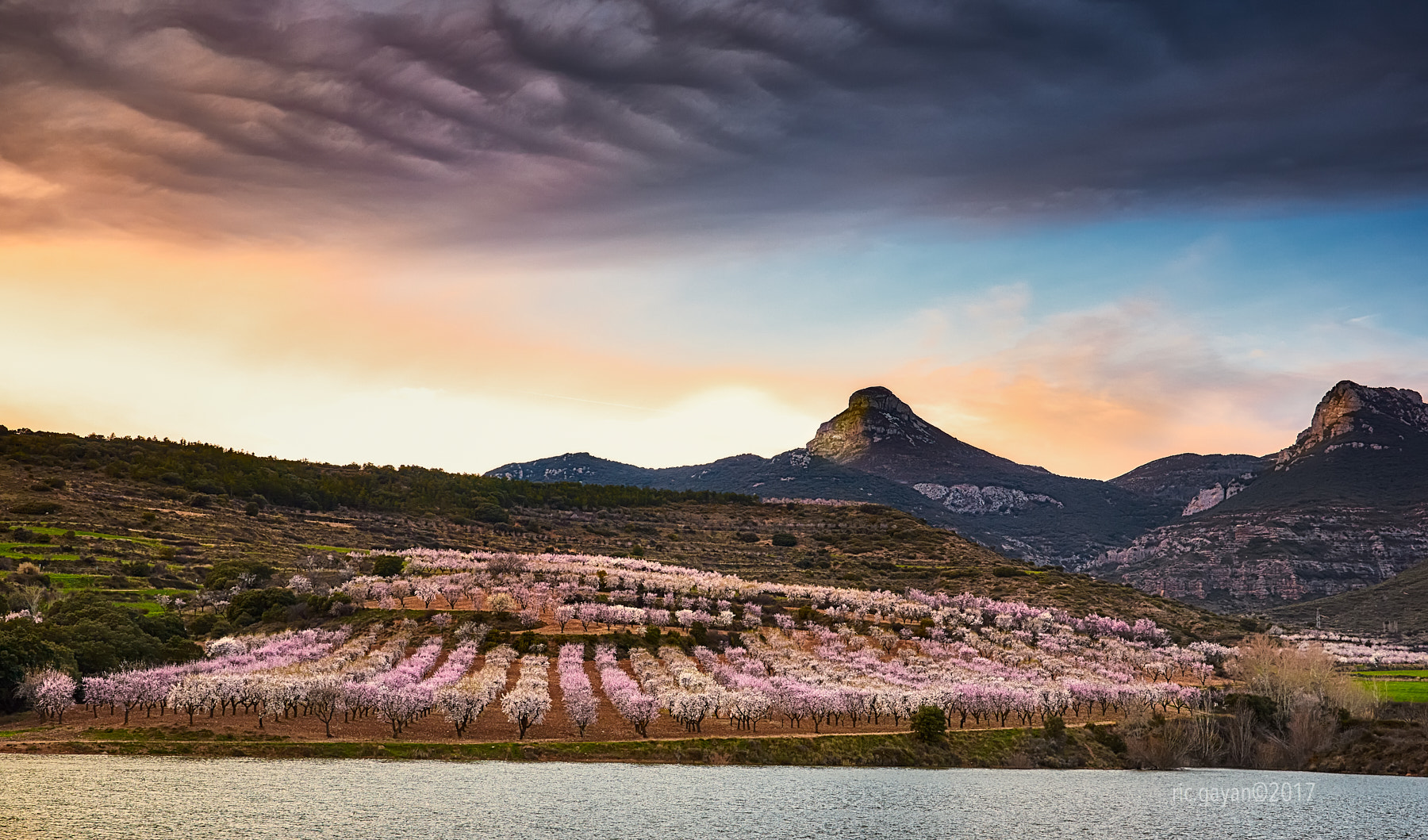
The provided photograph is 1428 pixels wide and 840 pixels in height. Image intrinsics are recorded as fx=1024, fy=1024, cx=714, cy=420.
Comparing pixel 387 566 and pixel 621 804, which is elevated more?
pixel 387 566

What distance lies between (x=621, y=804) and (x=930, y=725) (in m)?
31.0

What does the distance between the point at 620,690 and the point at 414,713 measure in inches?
645

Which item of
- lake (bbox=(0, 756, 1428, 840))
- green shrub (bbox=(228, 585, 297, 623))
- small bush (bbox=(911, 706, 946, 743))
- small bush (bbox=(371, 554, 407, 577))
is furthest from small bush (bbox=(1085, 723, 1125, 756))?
small bush (bbox=(371, 554, 407, 577))

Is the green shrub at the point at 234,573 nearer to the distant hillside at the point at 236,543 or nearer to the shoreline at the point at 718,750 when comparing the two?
the distant hillside at the point at 236,543

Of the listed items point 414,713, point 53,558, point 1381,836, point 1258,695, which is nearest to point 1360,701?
point 1258,695

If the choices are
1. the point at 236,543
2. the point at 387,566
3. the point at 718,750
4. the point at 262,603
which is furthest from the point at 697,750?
the point at 236,543

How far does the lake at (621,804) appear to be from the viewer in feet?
154

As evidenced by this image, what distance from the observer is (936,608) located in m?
145

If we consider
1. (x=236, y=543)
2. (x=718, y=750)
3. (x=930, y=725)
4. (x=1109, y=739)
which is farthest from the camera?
(x=236, y=543)

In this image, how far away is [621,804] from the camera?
186ft

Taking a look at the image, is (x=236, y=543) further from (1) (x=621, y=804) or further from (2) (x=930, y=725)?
(1) (x=621, y=804)

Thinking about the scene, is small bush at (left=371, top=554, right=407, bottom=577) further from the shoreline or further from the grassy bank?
the shoreline

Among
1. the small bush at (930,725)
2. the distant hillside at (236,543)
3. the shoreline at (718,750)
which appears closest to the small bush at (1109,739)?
the shoreline at (718,750)

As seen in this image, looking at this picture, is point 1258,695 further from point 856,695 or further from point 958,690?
point 856,695
